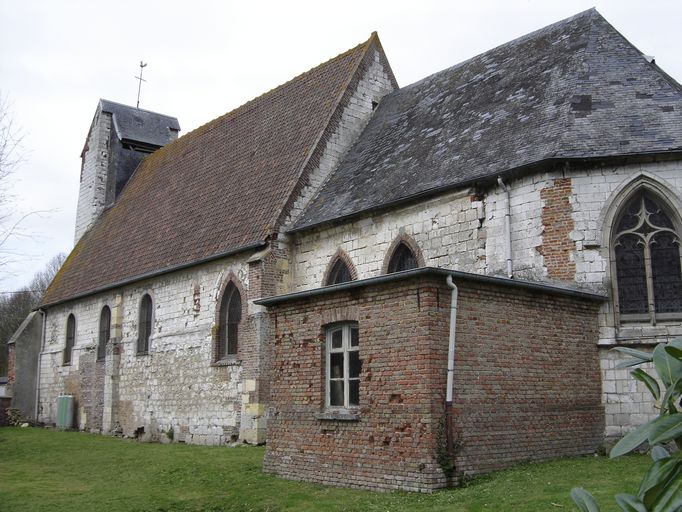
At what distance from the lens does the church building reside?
34.8ft

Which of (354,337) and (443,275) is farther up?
(443,275)

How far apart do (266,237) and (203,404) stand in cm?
464

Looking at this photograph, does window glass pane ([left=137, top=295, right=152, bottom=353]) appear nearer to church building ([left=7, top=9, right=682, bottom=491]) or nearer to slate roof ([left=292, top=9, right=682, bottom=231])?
church building ([left=7, top=9, right=682, bottom=491])

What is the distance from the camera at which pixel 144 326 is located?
2205 cm

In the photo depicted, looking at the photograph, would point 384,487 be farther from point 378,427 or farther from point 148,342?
point 148,342

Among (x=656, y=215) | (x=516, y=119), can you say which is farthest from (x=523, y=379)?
(x=516, y=119)

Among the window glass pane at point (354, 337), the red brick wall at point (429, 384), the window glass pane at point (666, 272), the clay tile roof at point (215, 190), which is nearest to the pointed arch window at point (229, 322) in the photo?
the clay tile roof at point (215, 190)

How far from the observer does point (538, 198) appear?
538 inches

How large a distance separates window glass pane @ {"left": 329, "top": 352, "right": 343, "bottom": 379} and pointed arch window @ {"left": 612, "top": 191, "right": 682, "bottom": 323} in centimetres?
529

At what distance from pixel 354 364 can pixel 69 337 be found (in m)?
18.5

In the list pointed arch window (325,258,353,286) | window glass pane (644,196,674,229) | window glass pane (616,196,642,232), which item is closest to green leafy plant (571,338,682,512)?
window glass pane (616,196,642,232)

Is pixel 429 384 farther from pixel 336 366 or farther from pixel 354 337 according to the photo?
pixel 336 366

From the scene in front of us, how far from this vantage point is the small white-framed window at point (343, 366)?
1123 centimetres

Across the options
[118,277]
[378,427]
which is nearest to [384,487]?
[378,427]
